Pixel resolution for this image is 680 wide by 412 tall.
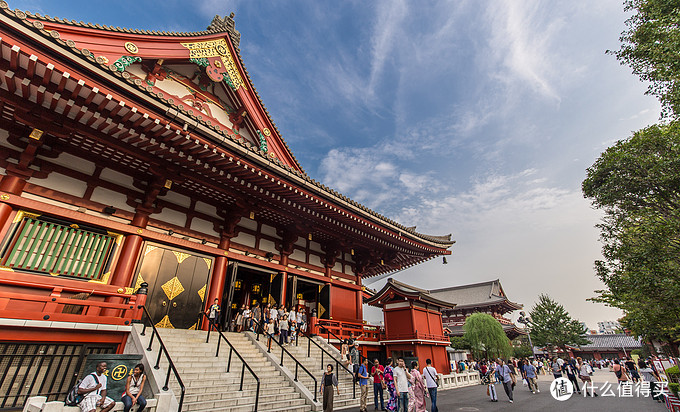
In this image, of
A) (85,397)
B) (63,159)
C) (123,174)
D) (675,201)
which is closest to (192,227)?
(123,174)

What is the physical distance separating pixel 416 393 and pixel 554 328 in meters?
50.4

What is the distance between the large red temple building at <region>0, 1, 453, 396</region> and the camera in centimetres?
621

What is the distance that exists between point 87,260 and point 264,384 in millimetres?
6059

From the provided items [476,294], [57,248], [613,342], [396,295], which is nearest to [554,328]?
[476,294]

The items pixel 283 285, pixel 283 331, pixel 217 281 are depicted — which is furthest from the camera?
pixel 283 285

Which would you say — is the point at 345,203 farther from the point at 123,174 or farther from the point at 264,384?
the point at 123,174

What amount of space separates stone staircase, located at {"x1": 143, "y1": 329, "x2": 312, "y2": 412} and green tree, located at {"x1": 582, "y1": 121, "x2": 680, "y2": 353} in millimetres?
11832

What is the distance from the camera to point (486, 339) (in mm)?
27641

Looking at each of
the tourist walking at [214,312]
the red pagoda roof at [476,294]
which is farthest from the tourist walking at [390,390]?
the red pagoda roof at [476,294]

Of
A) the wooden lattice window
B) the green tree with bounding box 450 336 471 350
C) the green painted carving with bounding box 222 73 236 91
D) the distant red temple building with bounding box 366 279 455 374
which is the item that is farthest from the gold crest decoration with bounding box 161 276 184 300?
the green tree with bounding box 450 336 471 350

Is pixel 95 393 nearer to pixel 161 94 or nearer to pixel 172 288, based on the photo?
pixel 172 288

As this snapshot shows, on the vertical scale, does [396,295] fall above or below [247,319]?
above

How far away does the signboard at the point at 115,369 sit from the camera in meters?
5.07

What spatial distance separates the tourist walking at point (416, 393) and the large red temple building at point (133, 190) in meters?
5.96
